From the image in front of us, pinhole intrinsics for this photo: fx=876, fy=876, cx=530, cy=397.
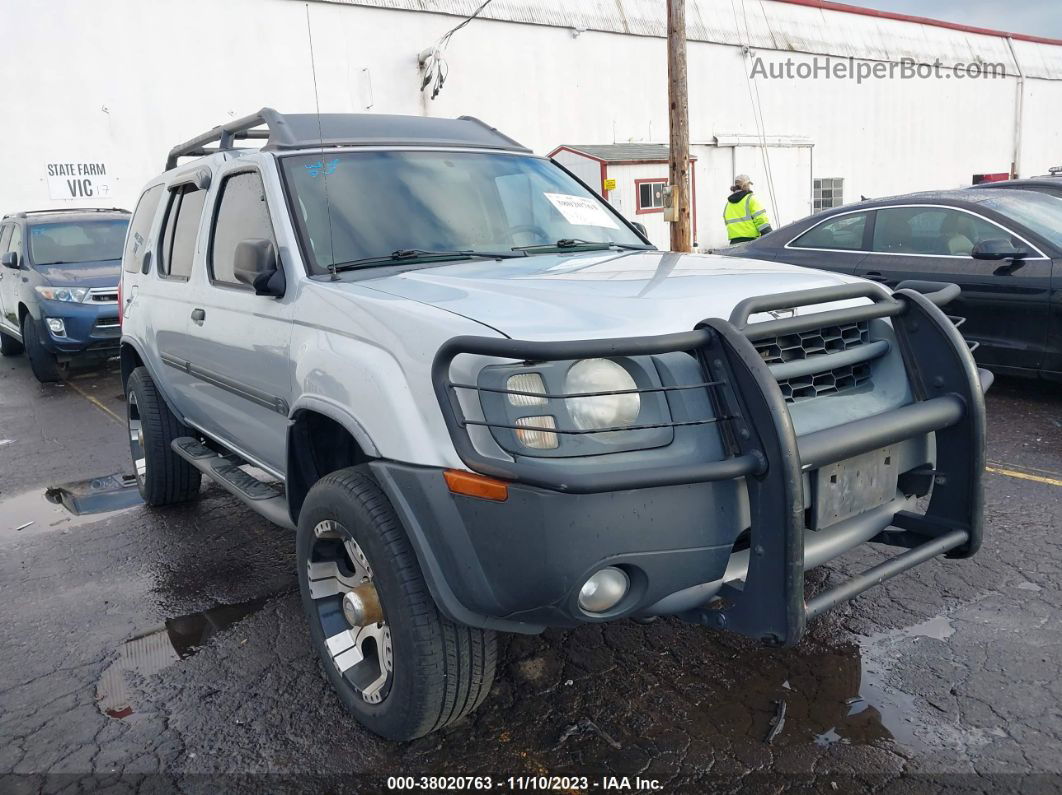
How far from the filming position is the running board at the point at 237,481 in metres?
3.47

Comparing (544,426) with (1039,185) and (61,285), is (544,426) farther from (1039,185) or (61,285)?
(61,285)

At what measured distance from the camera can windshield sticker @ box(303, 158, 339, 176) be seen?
11.6ft

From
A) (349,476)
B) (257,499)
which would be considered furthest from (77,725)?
(349,476)

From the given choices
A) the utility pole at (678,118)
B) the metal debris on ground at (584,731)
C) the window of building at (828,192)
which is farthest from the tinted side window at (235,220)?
the window of building at (828,192)

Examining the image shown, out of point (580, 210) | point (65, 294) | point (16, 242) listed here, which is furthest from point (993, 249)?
point (16, 242)

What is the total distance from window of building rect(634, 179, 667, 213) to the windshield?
17103mm

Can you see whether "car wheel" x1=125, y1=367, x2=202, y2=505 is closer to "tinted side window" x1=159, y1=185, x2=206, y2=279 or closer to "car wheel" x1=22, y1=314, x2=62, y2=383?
"tinted side window" x1=159, y1=185, x2=206, y2=279

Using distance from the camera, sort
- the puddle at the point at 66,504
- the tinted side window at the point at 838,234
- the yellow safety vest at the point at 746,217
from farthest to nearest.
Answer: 1. the yellow safety vest at the point at 746,217
2. the tinted side window at the point at 838,234
3. the puddle at the point at 66,504

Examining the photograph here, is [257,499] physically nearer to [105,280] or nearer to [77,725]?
[77,725]

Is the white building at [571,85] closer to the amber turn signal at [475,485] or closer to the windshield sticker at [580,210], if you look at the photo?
the windshield sticker at [580,210]

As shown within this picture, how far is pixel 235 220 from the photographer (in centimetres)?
387

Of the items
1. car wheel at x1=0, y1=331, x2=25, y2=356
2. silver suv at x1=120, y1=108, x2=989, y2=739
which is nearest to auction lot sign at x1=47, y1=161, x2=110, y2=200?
car wheel at x1=0, y1=331, x2=25, y2=356

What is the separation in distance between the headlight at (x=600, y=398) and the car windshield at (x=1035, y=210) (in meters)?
5.00

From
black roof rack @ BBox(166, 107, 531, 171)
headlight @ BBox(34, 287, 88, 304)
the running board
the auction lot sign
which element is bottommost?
the running board
